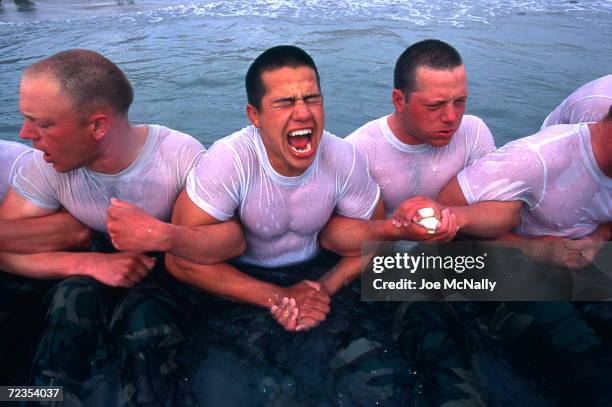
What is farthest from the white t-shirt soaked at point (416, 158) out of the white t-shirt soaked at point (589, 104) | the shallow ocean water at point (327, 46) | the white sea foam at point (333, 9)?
the white sea foam at point (333, 9)

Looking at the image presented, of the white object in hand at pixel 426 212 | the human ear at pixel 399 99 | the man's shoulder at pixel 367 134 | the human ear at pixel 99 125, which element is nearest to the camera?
the white object in hand at pixel 426 212

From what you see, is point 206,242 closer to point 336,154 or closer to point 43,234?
point 336,154

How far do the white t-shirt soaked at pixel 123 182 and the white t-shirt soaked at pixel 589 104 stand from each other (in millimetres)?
2522

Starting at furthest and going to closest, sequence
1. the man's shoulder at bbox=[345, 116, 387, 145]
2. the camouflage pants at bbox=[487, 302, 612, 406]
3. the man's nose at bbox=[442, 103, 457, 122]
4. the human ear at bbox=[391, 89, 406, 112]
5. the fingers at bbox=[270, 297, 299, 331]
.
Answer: the man's shoulder at bbox=[345, 116, 387, 145] < the human ear at bbox=[391, 89, 406, 112] < the man's nose at bbox=[442, 103, 457, 122] < the fingers at bbox=[270, 297, 299, 331] < the camouflage pants at bbox=[487, 302, 612, 406]

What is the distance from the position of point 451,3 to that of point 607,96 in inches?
474

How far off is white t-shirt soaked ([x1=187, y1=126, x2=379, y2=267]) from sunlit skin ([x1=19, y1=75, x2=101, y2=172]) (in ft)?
2.06

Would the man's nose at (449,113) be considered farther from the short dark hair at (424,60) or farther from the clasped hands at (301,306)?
the clasped hands at (301,306)

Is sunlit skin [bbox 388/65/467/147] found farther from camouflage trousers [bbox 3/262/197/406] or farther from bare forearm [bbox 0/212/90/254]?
bare forearm [bbox 0/212/90/254]

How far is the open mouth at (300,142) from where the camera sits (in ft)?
8.48

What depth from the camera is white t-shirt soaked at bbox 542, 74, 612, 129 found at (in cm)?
330

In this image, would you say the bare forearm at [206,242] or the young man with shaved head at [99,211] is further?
the bare forearm at [206,242]

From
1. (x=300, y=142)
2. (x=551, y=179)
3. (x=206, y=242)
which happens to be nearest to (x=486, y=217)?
(x=551, y=179)

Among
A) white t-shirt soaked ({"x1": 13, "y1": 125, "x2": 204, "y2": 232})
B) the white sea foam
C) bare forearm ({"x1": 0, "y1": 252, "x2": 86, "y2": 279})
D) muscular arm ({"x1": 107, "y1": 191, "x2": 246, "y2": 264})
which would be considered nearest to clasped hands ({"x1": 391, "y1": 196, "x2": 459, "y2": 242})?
muscular arm ({"x1": 107, "y1": 191, "x2": 246, "y2": 264})

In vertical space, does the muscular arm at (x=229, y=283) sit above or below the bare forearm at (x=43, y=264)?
below
